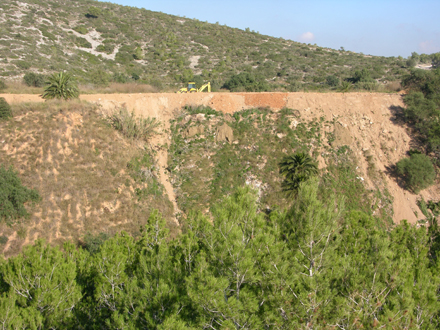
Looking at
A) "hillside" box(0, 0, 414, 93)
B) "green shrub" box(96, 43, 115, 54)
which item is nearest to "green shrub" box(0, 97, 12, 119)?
"hillside" box(0, 0, 414, 93)

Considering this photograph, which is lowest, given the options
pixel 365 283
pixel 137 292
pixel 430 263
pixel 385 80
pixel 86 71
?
pixel 137 292

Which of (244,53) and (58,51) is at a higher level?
(244,53)

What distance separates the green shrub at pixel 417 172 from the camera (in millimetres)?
23844

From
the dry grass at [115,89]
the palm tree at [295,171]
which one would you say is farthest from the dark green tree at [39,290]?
the dry grass at [115,89]

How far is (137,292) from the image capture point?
9086mm

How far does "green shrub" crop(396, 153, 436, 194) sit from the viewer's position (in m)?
23.8

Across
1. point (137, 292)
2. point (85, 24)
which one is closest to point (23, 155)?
point (137, 292)

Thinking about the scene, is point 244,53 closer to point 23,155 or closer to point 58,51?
point 58,51

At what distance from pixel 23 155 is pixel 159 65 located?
3157cm

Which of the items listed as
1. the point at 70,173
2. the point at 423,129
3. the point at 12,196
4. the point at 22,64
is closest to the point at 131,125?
the point at 70,173

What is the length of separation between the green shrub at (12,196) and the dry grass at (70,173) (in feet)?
1.63

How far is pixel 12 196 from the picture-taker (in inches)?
668

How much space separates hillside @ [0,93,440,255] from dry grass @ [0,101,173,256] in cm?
6

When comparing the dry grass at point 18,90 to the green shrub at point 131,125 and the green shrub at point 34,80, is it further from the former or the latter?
the green shrub at point 131,125
